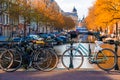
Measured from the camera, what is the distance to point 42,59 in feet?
41.3

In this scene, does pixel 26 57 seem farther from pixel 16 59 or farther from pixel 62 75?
pixel 62 75

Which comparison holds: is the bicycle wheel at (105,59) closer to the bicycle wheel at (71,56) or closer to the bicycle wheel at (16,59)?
the bicycle wheel at (71,56)

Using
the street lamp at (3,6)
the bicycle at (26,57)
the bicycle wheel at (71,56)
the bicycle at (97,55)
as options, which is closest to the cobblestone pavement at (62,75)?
the bicycle at (26,57)

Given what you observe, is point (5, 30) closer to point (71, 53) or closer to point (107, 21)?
point (107, 21)

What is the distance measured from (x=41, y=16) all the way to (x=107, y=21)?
26.8m

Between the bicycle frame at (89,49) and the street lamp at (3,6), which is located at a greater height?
the street lamp at (3,6)

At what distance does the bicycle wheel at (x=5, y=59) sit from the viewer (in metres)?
12.4

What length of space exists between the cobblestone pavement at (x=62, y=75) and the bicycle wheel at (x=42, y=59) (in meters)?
0.35

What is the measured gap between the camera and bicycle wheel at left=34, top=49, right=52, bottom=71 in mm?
12531

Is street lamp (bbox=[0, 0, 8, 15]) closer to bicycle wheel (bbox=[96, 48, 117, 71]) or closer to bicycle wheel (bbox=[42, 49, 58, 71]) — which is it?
bicycle wheel (bbox=[42, 49, 58, 71])

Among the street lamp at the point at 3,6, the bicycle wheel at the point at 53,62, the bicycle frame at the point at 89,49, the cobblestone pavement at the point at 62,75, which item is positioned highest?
the street lamp at the point at 3,6

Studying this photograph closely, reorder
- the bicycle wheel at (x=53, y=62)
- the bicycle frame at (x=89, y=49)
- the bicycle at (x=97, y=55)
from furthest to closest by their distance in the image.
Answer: the bicycle frame at (x=89, y=49)
the bicycle at (x=97, y=55)
the bicycle wheel at (x=53, y=62)

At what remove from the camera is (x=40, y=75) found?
37.9 feet

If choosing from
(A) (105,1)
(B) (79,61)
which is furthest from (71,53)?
(A) (105,1)
